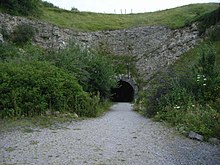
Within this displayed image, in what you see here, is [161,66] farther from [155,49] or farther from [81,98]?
[81,98]

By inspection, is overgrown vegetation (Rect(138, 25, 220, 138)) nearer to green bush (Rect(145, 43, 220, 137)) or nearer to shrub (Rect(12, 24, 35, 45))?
green bush (Rect(145, 43, 220, 137))

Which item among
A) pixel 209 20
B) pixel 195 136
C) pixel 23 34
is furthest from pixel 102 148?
pixel 209 20

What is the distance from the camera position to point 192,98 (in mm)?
12055

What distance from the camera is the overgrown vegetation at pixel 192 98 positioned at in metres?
9.14

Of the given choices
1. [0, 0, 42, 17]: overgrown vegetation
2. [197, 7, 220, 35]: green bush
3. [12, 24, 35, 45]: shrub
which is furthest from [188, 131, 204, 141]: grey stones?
[0, 0, 42, 17]: overgrown vegetation

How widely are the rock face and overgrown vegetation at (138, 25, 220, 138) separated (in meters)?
13.6

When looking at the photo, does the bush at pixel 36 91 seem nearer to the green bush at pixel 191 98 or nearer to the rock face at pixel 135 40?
the green bush at pixel 191 98

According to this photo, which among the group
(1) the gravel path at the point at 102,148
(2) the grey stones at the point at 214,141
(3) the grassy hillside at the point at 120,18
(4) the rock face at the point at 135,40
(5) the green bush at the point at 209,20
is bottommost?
(2) the grey stones at the point at 214,141

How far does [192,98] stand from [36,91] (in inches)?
236

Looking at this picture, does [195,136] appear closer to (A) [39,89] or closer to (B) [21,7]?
(A) [39,89]

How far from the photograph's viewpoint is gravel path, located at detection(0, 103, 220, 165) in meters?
5.89

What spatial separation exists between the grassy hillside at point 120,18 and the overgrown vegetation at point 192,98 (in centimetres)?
2088

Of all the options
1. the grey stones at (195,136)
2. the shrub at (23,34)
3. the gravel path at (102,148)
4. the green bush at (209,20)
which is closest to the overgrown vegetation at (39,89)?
the gravel path at (102,148)

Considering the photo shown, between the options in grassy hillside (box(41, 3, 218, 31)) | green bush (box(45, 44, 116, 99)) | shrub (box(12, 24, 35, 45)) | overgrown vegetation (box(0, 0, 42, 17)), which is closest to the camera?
green bush (box(45, 44, 116, 99))
